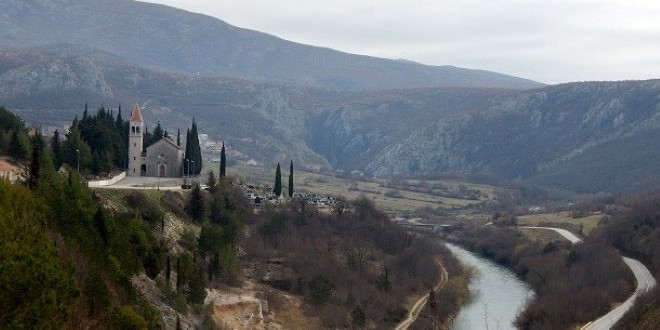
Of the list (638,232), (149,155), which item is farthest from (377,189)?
(149,155)

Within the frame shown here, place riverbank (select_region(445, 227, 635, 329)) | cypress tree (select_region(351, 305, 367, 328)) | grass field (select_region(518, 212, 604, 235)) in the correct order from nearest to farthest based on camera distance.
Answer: cypress tree (select_region(351, 305, 367, 328)), riverbank (select_region(445, 227, 635, 329)), grass field (select_region(518, 212, 604, 235))

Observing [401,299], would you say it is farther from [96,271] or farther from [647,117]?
[647,117]

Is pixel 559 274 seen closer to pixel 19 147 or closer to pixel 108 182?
pixel 108 182

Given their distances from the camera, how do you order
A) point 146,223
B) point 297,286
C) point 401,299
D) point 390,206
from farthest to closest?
point 390,206 < point 401,299 < point 297,286 < point 146,223

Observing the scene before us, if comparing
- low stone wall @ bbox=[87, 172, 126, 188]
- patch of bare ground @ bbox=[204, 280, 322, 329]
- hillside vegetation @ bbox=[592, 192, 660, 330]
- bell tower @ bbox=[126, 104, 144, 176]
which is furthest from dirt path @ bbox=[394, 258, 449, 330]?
bell tower @ bbox=[126, 104, 144, 176]

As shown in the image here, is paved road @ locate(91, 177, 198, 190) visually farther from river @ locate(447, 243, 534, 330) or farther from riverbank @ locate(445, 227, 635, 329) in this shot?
riverbank @ locate(445, 227, 635, 329)

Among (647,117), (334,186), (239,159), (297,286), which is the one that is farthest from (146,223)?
(647,117)
